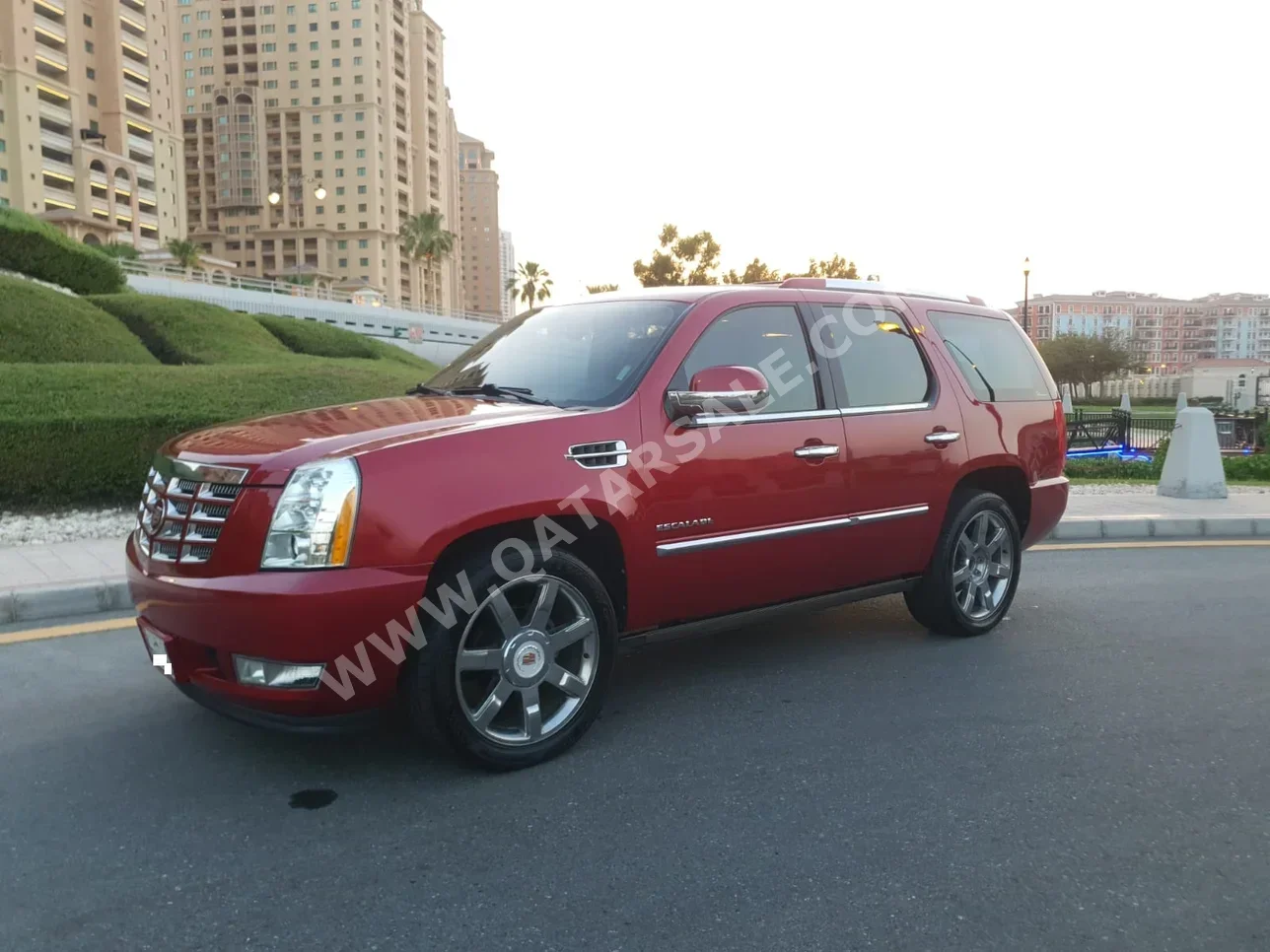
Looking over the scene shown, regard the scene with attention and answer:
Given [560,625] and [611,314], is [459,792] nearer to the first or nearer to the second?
[560,625]

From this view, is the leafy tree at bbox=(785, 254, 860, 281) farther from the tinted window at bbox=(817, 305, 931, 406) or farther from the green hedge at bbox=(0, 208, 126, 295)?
the tinted window at bbox=(817, 305, 931, 406)

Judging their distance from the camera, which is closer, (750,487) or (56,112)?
(750,487)

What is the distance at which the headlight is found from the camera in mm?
3119

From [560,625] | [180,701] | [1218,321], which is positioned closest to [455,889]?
[560,625]

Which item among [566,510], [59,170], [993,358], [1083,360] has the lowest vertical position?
[566,510]

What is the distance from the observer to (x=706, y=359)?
415cm

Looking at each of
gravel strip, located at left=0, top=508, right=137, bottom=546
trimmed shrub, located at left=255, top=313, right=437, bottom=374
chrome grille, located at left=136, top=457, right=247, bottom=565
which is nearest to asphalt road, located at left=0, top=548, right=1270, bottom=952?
chrome grille, located at left=136, top=457, right=247, bottom=565

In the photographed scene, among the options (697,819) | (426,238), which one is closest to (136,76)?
(426,238)

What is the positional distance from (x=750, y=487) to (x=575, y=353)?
3.05ft

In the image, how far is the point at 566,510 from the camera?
11.7 feet

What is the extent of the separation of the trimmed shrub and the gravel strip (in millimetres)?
13413

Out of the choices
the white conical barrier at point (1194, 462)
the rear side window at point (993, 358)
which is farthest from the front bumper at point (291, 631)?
the white conical barrier at point (1194, 462)

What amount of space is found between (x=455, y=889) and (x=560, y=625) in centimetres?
110

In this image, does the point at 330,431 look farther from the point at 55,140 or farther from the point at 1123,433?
the point at 55,140
